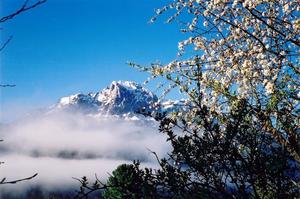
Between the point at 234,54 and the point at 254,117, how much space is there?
440 cm

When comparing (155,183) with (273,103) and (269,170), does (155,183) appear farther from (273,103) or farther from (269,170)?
(273,103)

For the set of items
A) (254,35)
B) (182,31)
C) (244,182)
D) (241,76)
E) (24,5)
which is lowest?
(244,182)

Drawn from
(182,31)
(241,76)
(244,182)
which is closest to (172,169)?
(244,182)

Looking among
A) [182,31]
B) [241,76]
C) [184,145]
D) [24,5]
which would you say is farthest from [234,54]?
[24,5]

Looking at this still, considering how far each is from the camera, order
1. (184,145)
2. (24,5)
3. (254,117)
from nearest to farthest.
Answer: (24,5) < (184,145) < (254,117)

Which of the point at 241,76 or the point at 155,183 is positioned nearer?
the point at 155,183

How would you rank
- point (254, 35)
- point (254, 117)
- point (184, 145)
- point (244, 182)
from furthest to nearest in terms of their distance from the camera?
point (254, 35)
point (254, 117)
point (184, 145)
point (244, 182)

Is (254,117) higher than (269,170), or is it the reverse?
Result: (254,117)

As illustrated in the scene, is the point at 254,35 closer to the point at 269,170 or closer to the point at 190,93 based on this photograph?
the point at 190,93

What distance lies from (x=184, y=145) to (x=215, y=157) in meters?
0.42

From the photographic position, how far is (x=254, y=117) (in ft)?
19.2

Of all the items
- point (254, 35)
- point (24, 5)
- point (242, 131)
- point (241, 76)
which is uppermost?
point (254, 35)

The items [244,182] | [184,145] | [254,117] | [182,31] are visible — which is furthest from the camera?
[182,31]

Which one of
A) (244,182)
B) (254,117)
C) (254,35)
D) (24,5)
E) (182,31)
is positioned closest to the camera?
(24,5)
